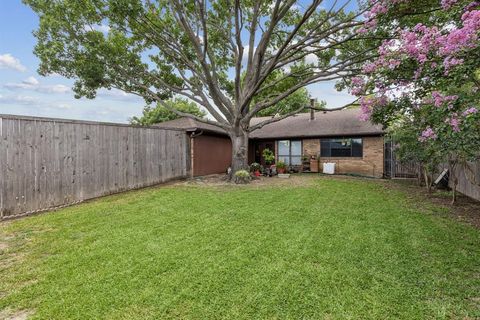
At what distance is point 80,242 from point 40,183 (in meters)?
3.40

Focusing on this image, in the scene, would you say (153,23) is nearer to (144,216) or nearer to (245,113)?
(245,113)

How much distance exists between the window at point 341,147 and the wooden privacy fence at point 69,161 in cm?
980

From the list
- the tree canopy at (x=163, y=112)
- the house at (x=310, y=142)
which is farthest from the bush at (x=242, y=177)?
the tree canopy at (x=163, y=112)

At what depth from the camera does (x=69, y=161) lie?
23.8ft

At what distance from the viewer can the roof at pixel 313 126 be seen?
1390cm

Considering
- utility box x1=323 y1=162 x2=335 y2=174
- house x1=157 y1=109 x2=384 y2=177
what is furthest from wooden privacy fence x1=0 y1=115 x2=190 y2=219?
utility box x1=323 y1=162 x2=335 y2=174

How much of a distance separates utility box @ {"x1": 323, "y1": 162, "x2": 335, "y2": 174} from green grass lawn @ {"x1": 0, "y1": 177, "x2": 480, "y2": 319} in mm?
8972

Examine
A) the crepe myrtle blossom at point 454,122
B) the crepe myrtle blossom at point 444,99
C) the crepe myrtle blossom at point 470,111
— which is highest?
the crepe myrtle blossom at point 444,99

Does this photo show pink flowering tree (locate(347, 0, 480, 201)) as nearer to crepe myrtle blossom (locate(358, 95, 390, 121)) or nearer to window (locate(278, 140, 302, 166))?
crepe myrtle blossom (locate(358, 95, 390, 121))

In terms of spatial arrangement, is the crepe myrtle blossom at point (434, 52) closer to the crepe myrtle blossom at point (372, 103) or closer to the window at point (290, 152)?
the crepe myrtle blossom at point (372, 103)

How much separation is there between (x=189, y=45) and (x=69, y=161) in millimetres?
8468

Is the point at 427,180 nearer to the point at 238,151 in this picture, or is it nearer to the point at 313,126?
the point at 238,151

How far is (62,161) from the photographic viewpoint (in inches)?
278

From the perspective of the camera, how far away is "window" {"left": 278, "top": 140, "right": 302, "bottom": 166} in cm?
1694
